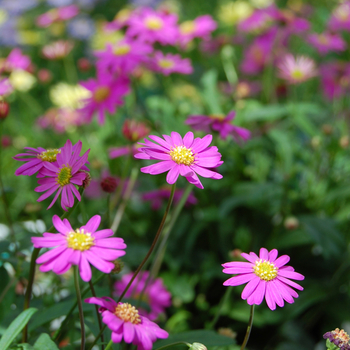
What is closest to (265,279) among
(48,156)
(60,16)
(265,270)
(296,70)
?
(265,270)

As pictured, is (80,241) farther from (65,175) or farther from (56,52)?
(56,52)

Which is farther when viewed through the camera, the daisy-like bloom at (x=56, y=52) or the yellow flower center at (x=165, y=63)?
the daisy-like bloom at (x=56, y=52)

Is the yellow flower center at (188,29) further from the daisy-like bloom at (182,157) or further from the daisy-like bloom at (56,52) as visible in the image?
the daisy-like bloom at (182,157)

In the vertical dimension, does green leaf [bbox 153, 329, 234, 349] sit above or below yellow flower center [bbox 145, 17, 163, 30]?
below

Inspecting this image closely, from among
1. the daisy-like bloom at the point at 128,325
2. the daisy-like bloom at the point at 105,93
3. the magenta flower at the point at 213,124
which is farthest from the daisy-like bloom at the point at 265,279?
the daisy-like bloom at the point at 105,93

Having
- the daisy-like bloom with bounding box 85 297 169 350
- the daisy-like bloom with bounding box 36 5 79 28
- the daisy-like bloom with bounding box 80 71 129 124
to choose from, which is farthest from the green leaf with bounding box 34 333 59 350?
the daisy-like bloom with bounding box 36 5 79 28

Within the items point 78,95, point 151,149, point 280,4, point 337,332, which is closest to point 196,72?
point 78,95

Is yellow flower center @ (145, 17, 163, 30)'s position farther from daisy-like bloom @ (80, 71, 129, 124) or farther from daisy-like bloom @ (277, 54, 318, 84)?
daisy-like bloom @ (277, 54, 318, 84)
